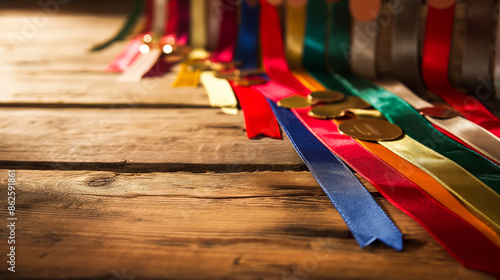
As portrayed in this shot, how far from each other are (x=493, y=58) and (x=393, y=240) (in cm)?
82

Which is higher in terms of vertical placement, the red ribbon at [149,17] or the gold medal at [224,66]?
the red ribbon at [149,17]

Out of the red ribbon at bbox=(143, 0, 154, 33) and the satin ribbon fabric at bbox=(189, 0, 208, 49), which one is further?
the red ribbon at bbox=(143, 0, 154, 33)

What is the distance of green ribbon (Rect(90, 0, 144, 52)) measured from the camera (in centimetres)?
167

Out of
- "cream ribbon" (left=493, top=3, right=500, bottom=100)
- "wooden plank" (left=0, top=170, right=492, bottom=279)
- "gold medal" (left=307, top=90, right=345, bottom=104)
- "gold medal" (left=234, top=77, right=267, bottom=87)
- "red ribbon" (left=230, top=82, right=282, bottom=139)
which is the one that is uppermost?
"cream ribbon" (left=493, top=3, right=500, bottom=100)

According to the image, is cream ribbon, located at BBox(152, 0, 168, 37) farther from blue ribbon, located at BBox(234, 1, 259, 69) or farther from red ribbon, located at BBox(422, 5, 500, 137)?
red ribbon, located at BBox(422, 5, 500, 137)

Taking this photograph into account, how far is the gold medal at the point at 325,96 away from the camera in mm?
1020

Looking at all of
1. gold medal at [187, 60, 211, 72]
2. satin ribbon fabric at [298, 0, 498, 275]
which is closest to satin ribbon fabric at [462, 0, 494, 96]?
satin ribbon fabric at [298, 0, 498, 275]

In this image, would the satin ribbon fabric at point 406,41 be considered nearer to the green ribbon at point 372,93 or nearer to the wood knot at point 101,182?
the green ribbon at point 372,93

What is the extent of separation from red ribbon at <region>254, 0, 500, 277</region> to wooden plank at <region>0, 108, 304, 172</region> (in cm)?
9

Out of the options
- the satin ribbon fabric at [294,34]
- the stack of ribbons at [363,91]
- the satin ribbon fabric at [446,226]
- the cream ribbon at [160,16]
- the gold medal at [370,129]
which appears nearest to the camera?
the satin ribbon fabric at [446,226]

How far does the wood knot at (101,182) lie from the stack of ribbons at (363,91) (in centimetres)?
31

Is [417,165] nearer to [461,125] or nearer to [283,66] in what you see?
[461,125]

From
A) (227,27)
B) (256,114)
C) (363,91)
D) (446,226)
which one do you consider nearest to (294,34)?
(227,27)

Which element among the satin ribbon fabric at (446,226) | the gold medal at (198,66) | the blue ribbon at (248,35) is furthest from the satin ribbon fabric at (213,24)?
the satin ribbon fabric at (446,226)
